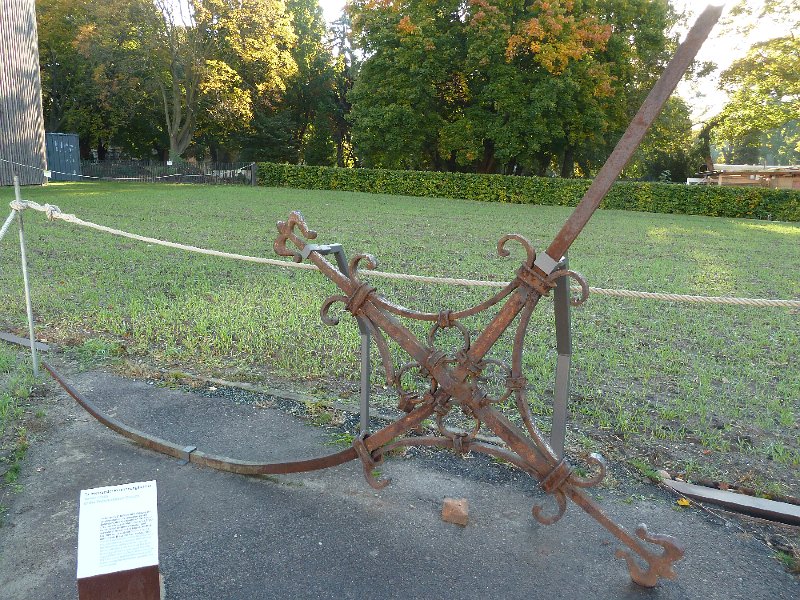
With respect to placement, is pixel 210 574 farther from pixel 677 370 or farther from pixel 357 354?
pixel 677 370

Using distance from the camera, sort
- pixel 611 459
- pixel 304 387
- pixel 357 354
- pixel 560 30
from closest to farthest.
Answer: pixel 611 459
pixel 304 387
pixel 357 354
pixel 560 30

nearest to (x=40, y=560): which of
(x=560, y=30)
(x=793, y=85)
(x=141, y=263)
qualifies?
(x=141, y=263)

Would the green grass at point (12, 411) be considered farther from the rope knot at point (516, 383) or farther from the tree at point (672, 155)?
the tree at point (672, 155)

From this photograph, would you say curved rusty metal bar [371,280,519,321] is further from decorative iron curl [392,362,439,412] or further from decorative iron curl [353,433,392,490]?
decorative iron curl [353,433,392,490]

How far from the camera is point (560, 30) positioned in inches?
949

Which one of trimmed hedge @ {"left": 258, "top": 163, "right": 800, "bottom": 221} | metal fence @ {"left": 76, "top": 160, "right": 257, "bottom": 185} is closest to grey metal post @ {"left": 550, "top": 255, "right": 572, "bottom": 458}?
trimmed hedge @ {"left": 258, "top": 163, "right": 800, "bottom": 221}

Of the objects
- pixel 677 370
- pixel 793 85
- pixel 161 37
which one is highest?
pixel 161 37

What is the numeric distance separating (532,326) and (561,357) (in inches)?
127

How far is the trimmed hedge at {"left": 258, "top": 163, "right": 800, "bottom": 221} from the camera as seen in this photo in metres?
23.2

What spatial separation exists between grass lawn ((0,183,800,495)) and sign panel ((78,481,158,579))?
2.15 m

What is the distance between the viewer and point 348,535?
2.47m

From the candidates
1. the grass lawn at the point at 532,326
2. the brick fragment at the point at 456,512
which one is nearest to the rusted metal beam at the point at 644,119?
the brick fragment at the point at 456,512

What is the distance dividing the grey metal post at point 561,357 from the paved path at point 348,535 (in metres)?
0.32

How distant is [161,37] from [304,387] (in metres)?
28.7
